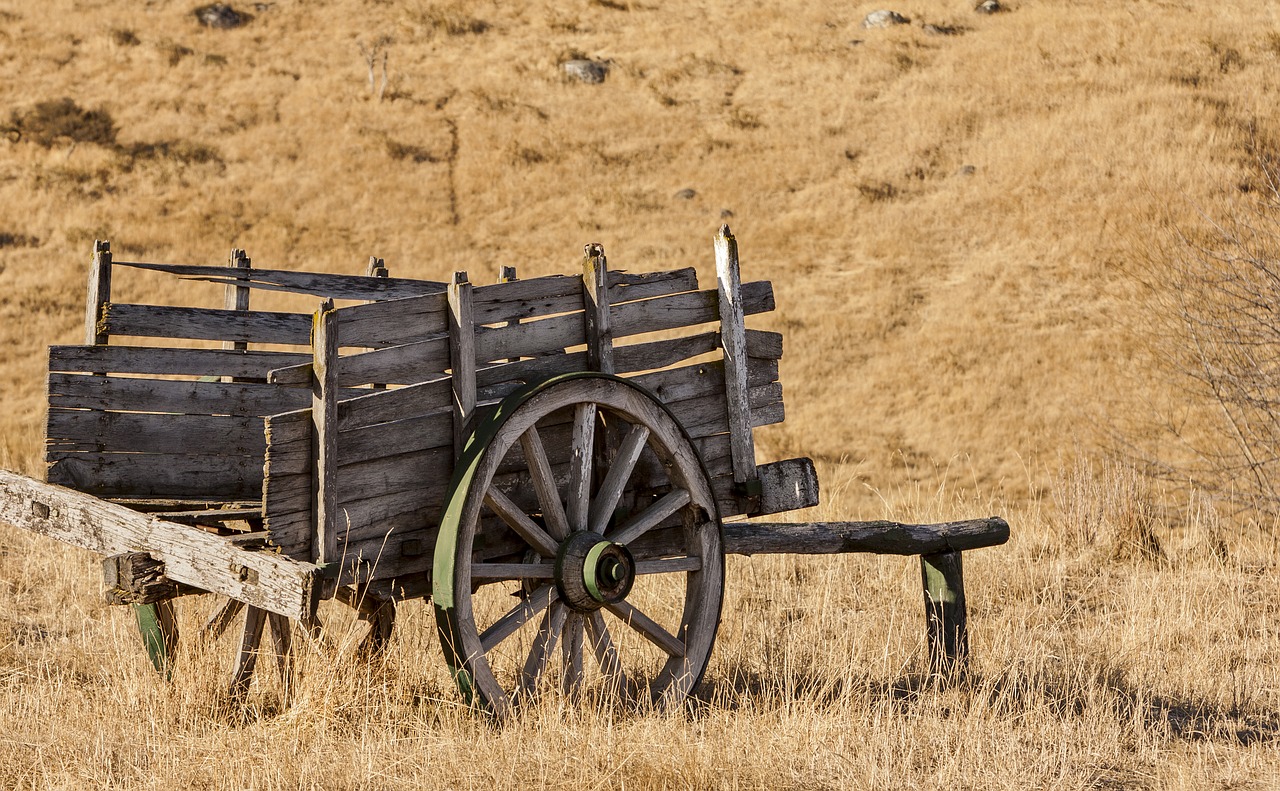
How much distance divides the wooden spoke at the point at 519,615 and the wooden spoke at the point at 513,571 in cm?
6

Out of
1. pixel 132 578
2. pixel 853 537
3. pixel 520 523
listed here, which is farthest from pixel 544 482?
pixel 853 537

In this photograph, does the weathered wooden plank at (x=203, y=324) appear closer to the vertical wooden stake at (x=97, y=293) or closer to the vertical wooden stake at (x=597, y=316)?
the vertical wooden stake at (x=97, y=293)

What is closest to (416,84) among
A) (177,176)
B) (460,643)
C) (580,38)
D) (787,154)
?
(580,38)

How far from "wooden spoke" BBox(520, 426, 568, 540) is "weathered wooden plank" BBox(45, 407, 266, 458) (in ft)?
4.84

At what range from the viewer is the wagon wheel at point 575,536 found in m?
3.84

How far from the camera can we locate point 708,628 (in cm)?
451

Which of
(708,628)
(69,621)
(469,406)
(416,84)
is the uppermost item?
(416,84)

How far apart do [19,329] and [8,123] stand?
11574 millimetres

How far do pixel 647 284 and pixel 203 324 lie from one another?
213cm

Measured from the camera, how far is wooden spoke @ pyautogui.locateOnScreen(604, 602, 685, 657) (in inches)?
172

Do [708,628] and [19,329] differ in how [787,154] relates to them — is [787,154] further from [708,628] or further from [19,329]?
[708,628]

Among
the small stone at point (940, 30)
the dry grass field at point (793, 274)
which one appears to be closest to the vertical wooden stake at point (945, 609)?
the dry grass field at point (793, 274)

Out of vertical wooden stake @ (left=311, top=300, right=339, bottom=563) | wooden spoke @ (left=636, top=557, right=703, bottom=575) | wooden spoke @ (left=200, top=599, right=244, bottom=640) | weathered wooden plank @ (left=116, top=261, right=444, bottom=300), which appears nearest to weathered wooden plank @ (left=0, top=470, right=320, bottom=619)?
vertical wooden stake @ (left=311, top=300, right=339, bottom=563)

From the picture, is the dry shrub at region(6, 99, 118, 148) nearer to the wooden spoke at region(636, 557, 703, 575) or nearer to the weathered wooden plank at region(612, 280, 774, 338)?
the weathered wooden plank at region(612, 280, 774, 338)
